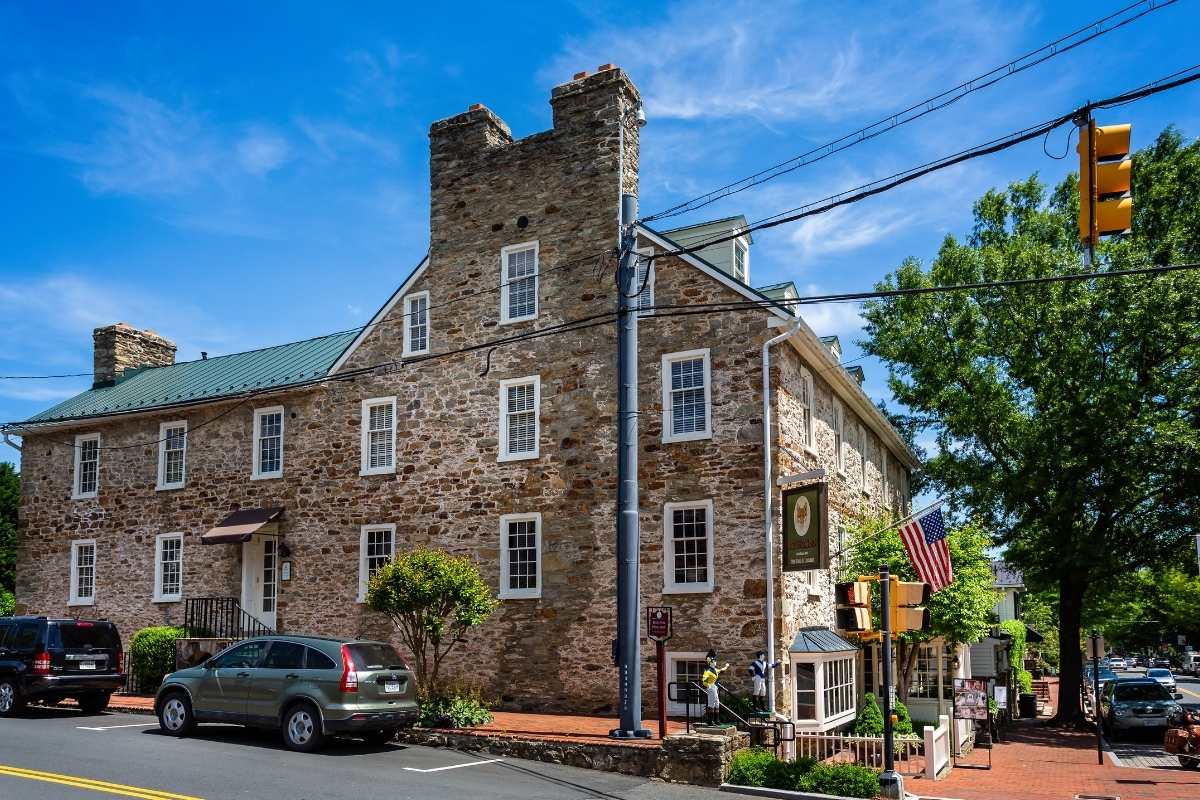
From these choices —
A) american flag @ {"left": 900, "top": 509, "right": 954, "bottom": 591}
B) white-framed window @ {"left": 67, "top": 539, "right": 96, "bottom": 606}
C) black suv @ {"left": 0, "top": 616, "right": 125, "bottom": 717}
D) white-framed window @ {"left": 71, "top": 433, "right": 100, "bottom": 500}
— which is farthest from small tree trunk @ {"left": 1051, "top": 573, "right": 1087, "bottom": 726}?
white-framed window @ {"left": 71, "top": 433, "right": 100, "bottom": 500}

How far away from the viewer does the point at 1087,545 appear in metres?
26.4

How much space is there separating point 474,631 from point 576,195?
9097 millimetres

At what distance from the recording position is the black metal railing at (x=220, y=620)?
926 inches

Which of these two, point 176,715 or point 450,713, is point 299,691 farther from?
point 450,713

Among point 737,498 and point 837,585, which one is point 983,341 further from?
point 737,498

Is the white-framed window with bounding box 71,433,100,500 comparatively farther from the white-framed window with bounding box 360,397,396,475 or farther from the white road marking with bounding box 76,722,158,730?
the white road marking with bounding box 76,722,158,730

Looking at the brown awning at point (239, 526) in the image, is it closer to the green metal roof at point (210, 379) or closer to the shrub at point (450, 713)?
the green metal roof at point (210, 379)

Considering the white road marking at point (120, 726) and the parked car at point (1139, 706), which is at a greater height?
the white road marking at point (120, 726)

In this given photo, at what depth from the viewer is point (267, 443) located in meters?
25.0

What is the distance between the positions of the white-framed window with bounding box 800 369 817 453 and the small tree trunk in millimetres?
13050

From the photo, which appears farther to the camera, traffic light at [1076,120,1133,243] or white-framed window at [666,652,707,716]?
white-framed window at [666,652,707,716]

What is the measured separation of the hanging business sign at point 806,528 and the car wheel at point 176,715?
1003 cm

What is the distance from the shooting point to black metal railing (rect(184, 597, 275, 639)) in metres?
23.5

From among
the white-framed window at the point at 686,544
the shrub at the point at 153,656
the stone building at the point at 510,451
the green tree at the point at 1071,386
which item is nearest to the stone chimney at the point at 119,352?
the stone building at the point at 510,451
